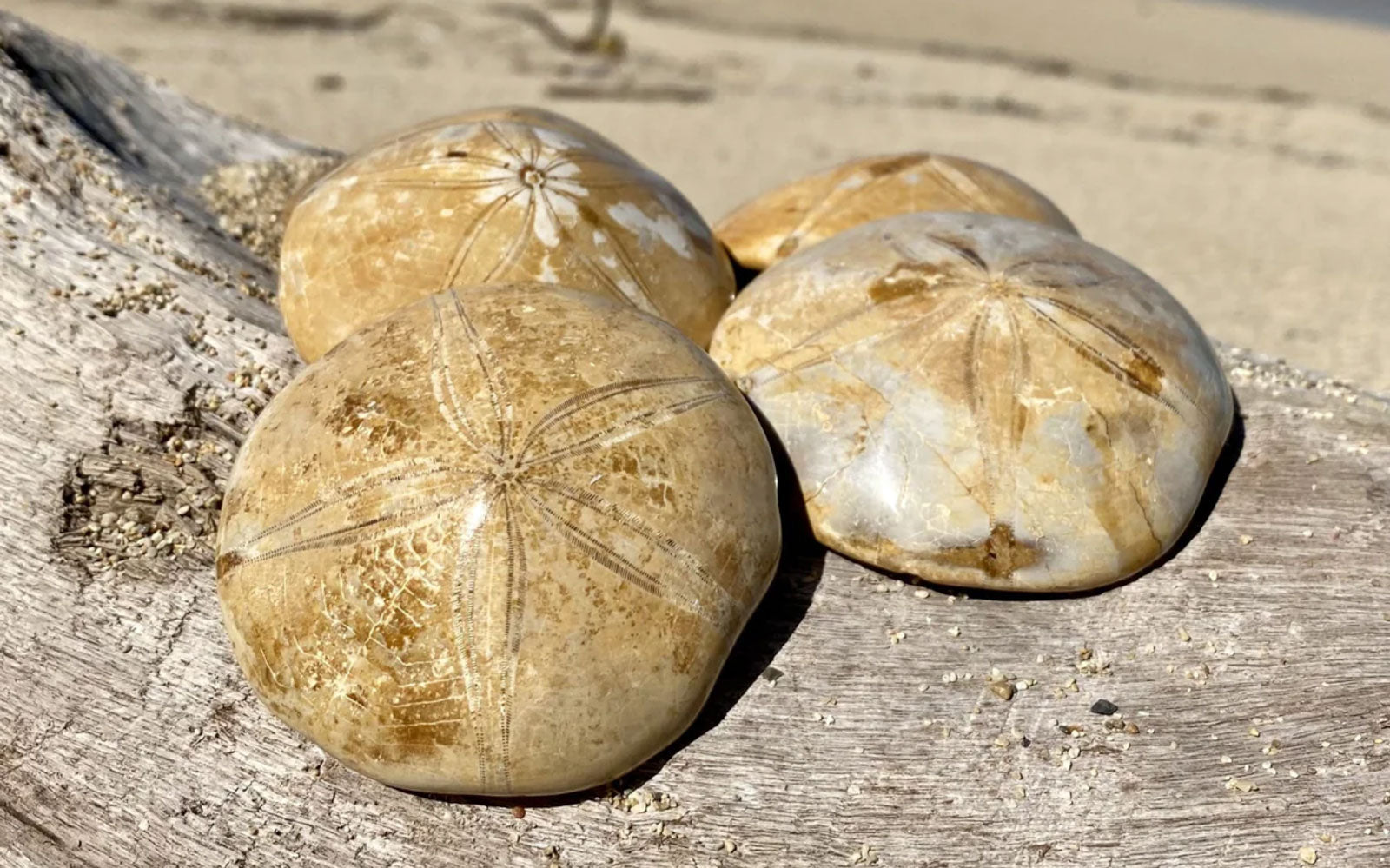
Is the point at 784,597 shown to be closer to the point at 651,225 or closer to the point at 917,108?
the point at 651,225

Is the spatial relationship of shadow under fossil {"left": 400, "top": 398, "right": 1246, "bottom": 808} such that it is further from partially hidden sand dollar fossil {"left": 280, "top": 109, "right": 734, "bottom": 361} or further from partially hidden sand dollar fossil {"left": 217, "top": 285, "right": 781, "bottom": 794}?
partially hidden sand dollar fossil {"left": 280, "top": 109, "right": 734, "bottom": 361}

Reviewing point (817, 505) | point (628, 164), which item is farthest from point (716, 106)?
point (817, 505)

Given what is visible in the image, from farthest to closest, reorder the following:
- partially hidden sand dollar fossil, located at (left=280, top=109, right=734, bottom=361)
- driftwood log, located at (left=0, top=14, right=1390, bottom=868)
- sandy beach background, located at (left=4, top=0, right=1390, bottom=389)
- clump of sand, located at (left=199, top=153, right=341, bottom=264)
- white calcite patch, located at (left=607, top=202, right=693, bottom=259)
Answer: sandy beach background, located at (left=4, top=0, right=1390, bottom=389) → clump of sand, located at (left=199, top=153, right=341, bottom=264) → white calcite patch, located at (left=607, top=202, right=693, bottom=259) → partially hidden sand dollar fossil, located at (left=280, top=109, right=734, bottom=361) → driftwood log, located at (left=0, top=14, right=1390, bottom=868)

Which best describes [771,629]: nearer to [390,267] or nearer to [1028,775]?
[1028,775]

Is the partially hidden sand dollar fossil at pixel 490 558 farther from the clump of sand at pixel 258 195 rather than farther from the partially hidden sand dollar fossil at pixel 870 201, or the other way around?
the clump of sand at pixel 258 195

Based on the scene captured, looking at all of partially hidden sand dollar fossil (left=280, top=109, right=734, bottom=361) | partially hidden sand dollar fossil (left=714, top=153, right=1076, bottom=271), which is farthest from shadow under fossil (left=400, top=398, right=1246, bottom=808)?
partially hidden sand dollar fossil (left=714, top=153, right=1076, bottom=271)
